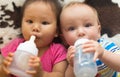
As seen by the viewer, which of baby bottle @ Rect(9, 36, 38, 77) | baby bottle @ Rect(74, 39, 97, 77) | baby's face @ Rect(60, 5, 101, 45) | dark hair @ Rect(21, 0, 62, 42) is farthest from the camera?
dark hair @ Rect(21, 0, 62, 42)

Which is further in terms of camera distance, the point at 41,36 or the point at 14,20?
the point at 14,20

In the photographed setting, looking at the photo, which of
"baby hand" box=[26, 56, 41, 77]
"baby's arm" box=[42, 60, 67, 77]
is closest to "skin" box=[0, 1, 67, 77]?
"baby's arm" box=[42, 60, 67, 77]

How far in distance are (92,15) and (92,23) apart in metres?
0.04

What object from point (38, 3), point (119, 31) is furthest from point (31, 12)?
point (119, 31)

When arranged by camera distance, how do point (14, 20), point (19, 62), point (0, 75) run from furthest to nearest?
point (14, 20) → point (0, 75) → point (19, 62)

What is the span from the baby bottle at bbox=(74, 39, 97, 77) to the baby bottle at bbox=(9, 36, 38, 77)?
6.3 inches

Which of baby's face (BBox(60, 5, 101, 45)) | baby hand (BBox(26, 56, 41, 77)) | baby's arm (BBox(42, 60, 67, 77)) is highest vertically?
baby's face (BBox(60, 5, 101, 45))

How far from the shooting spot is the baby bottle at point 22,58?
1.14 meters

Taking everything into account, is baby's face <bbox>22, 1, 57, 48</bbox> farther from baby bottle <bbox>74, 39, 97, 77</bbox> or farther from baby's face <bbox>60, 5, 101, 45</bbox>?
baby bottle <bbox>74, 39, 97, 77</bbox>

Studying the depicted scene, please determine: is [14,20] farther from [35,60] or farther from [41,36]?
[35,60]

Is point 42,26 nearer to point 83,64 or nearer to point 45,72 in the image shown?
point 45,72

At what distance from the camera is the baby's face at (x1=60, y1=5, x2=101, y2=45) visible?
4.23 ft

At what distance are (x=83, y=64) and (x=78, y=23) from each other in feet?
0.93

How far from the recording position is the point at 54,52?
4.60 feet
